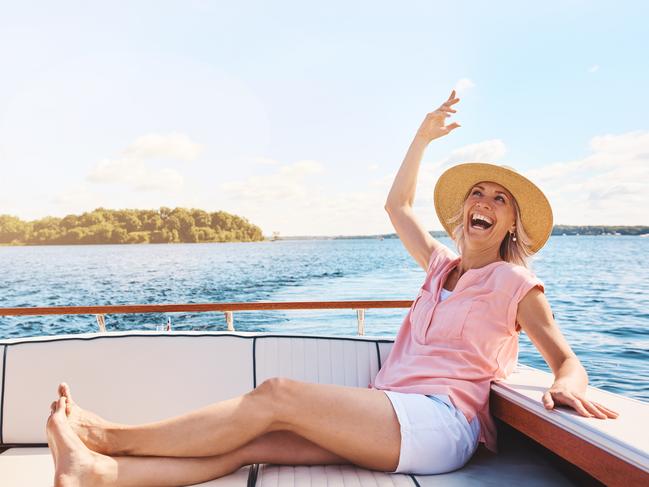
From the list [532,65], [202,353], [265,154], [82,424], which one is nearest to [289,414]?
[82,424]

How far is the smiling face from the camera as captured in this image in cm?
182

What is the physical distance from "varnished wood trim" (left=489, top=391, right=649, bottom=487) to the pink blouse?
0.10 m

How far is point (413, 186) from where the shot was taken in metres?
2.20

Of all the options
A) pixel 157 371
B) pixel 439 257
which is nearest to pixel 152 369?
pixel 157 371

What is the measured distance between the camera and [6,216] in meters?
34.7

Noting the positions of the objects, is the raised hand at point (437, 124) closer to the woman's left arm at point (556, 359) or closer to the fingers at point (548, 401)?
the woman's left arm at point (556, 359)

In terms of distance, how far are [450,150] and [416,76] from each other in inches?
308

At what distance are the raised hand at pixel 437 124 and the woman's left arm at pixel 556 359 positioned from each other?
0.77 metres

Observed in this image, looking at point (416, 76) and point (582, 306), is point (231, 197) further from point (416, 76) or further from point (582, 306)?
point (582, 306)

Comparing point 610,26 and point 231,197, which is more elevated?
point 610,26

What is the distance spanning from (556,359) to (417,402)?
39 cm

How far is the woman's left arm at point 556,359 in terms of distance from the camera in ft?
4.35

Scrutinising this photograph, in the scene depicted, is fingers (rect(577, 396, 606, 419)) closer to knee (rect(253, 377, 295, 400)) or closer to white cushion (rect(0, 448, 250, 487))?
knee (rect(253, 377, 295, 400))

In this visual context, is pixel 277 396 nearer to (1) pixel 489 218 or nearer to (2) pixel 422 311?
(2) pixel 422 311
